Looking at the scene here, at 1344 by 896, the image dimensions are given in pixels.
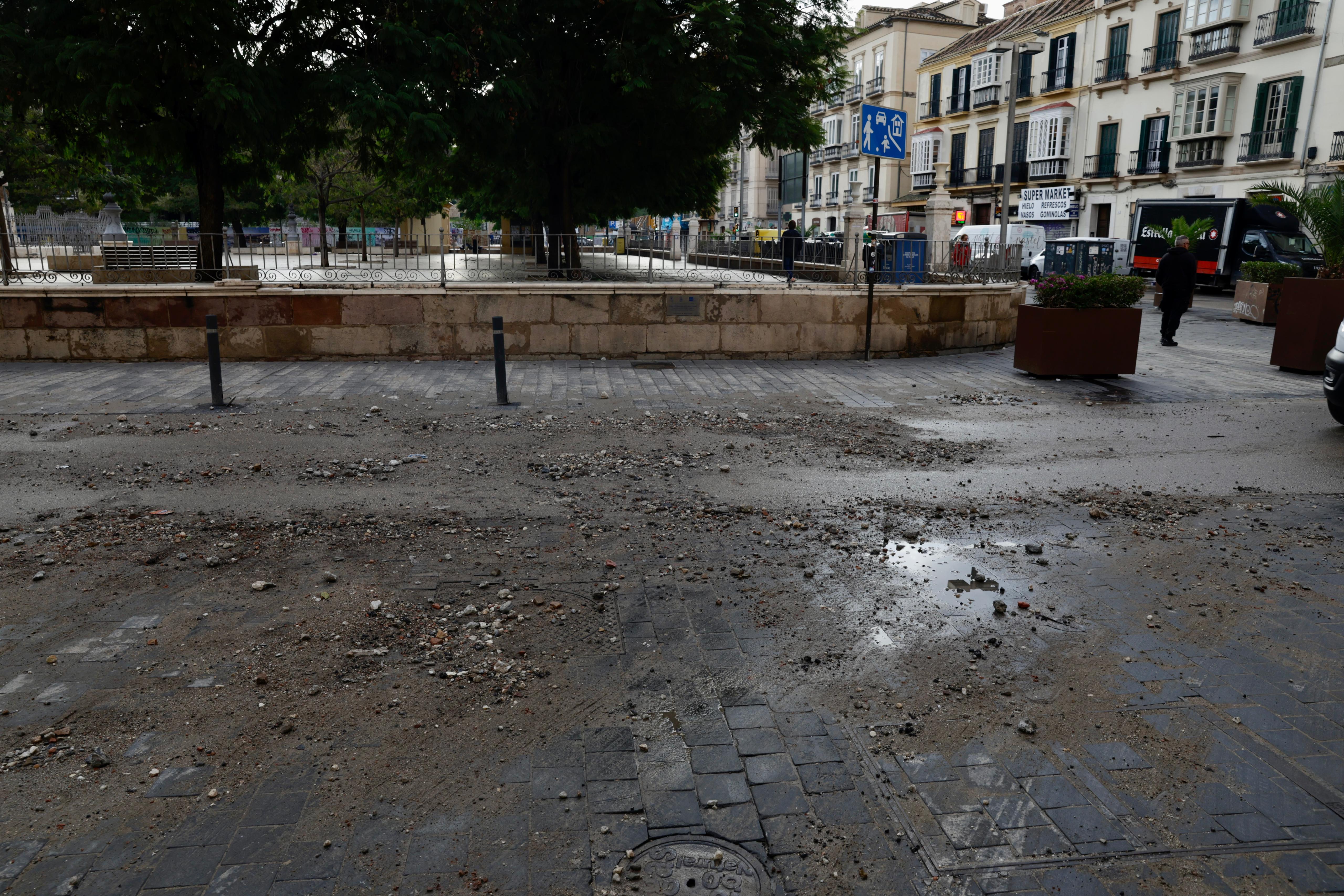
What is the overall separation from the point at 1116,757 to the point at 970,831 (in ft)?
2.59

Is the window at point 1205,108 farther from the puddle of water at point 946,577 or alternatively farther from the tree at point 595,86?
the puddle of water at point 946,577

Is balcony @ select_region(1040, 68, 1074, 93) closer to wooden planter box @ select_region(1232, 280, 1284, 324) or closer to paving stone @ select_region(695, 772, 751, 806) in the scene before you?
wooden planter box @ select_region(1232, 280, 1284, 324)

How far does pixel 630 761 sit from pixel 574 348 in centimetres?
1065

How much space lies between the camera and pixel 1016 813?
120 inches

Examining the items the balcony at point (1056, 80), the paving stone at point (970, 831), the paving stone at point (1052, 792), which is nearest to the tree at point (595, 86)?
the paving stone at point (1052, 792)

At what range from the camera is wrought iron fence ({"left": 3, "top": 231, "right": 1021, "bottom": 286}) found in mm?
13617

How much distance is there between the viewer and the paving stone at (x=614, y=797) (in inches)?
120

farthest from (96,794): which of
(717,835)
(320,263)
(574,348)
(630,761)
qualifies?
(320,263)

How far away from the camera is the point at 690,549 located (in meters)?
5.50

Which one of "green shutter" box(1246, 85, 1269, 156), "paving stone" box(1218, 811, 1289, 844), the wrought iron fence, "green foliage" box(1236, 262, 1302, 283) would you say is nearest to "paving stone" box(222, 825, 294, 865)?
"paving stone" box(1218, 811, 1289, 844)


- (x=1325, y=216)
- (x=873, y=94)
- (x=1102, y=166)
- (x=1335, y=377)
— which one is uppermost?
(x=873, y=94)

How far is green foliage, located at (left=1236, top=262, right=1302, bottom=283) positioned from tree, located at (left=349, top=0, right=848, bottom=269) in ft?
32.5

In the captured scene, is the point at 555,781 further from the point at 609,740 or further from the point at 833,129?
the point at 833,129

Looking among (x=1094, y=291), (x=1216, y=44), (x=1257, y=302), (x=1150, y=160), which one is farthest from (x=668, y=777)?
(x=1150, y=160)
